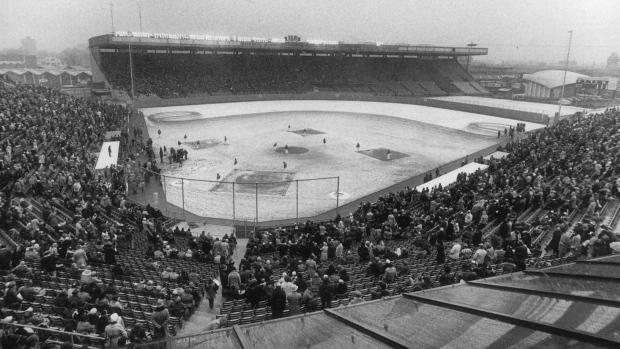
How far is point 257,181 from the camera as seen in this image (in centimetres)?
2931

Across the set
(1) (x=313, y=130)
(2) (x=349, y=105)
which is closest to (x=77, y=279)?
(1) (x=313, y=130)

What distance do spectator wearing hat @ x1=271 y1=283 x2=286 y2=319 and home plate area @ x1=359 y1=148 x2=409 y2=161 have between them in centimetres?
2801

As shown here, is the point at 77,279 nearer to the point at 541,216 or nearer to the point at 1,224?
the point at 1,224

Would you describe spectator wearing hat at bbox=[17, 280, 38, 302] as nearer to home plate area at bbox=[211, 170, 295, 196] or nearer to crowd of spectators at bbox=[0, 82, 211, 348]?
crowd of spectators at bbox=[0, 82, 211, 348]

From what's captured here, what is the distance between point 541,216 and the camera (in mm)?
17781

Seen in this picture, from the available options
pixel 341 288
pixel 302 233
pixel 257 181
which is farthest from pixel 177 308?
pixel 257 181

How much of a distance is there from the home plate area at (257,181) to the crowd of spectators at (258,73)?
159ft

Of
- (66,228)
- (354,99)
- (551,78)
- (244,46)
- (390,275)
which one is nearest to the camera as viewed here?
(390,275)

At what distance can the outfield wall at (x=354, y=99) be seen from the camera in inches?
2356

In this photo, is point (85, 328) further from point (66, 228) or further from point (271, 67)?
point (271, 67)

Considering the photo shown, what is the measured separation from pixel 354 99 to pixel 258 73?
23.9m

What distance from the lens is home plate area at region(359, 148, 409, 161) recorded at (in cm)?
3717

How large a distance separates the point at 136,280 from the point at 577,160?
2439cm

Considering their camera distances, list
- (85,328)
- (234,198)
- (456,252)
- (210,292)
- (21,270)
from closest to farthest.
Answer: (85,328) → (21,270) → (210,292) → (456,252) → (234,198)
